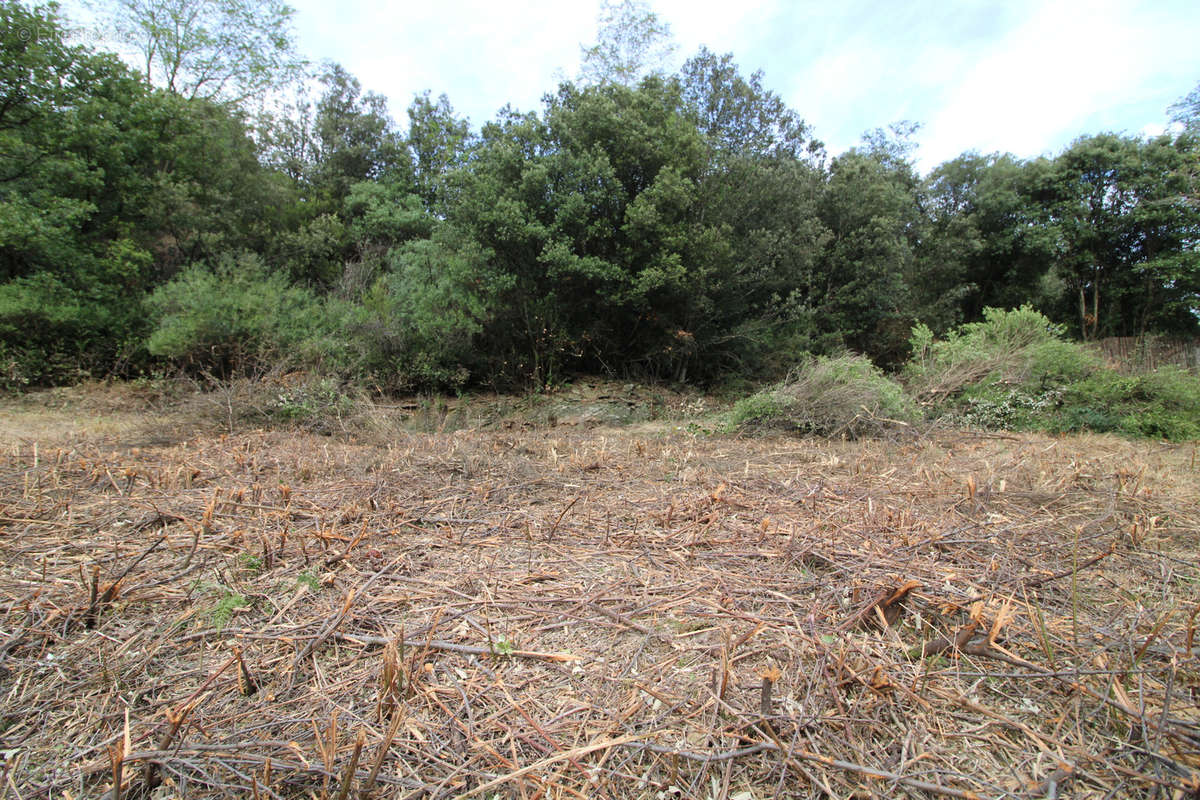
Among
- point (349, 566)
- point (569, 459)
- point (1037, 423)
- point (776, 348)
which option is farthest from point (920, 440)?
point (776, 348)

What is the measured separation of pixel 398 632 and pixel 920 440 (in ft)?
20.1

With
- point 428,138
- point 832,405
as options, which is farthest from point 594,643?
point 428,138

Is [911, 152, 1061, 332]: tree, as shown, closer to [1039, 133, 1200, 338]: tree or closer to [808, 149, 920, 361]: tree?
[1039, 133, 1200, 338]: tree

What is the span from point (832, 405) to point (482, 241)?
731cm

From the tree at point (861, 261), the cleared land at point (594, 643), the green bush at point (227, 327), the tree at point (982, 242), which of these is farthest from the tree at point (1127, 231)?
the green bush at point (227, 327)

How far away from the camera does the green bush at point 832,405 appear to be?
21.3 feet

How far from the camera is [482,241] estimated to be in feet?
34.6

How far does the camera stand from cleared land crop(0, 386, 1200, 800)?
125cm

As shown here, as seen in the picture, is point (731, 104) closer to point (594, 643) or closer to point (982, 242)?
point (982, 242)

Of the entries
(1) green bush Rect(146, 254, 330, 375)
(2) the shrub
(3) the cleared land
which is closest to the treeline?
(1) green bush Rect(146, 254, 330, 375)

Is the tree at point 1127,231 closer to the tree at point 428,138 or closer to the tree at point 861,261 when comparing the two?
the tree at point 861,261

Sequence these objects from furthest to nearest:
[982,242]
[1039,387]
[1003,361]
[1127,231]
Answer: [982,242]
[1127,231]
[1003,361]
[1039,387]

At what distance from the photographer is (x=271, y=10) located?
52.6ft

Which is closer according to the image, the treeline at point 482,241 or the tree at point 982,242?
the treeline at point 482,241
